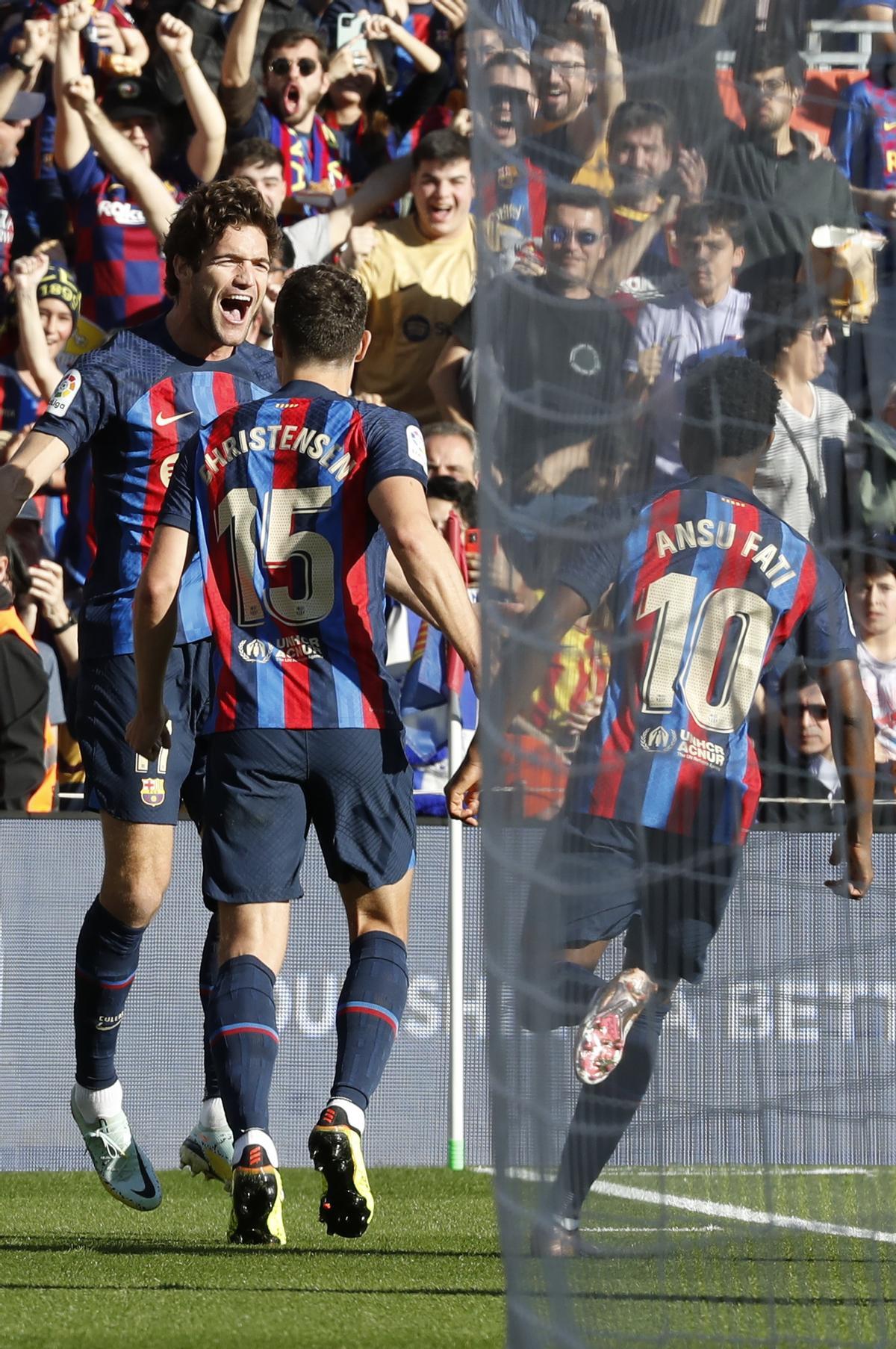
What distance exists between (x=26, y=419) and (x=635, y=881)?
696cm

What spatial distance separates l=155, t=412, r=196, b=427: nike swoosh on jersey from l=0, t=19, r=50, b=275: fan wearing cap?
15.7 ft

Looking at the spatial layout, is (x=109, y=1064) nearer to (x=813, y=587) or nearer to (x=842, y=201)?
(x=813, y=587)

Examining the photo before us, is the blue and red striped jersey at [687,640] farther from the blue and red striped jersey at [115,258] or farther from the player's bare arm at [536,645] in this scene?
the blue and red striped jersey at [115,258]


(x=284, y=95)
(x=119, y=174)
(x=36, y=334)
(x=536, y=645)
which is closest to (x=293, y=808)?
(x=536, y=645)

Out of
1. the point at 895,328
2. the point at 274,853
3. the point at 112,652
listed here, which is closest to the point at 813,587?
the point at 895,328

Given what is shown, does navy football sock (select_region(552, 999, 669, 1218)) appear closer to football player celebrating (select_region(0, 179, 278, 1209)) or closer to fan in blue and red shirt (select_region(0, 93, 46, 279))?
football player celebrating (select_region(0, 179, 278, 1209))

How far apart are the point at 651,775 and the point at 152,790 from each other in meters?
2.60

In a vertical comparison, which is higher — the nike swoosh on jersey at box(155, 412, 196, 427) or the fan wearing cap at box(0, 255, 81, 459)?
the nike swoosh on jersey at box(155, 412, 196, 427)

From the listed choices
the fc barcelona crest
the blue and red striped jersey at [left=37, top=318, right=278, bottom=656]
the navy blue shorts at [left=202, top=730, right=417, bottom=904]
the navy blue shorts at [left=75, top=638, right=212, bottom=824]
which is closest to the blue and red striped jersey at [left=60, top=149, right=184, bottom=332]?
the blue and red striped jersey at [left=37, top=318, right=278, bottom=656]

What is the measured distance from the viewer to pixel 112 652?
539 cm

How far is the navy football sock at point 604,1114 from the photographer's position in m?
2.87

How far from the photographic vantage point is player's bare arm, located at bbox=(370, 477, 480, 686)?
14.4ft

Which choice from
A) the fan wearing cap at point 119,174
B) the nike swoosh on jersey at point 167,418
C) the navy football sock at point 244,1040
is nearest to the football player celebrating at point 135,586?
the nike swoosh on jersey at point 167,418

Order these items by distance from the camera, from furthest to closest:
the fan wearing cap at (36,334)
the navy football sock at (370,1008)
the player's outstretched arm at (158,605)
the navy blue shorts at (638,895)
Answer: the fan wearing cap at (36,334), the player's outstretched arm at (158,605), the navy football sock at (370,1008), the navy blue shorts at (638,895)
